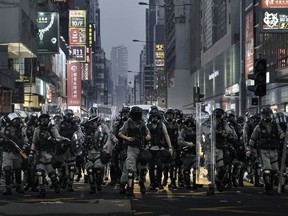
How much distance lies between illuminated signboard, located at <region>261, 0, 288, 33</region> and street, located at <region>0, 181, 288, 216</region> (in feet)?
47.9

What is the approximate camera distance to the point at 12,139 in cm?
1443

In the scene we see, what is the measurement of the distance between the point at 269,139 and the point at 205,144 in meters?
1.48

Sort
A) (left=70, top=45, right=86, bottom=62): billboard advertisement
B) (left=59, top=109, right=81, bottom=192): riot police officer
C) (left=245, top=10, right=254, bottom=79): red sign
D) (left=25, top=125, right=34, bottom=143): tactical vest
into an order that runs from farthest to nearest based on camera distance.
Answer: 1. (left=70, top=45, right=86, bottom=62): billboard advertisement
2. (left=245, top=10, right=254, bottom=79): red sign
3. (left=25, top=125, right=34, bottom=143): tactical vest
4. (left=59, top=109, right=81, bottom=192): riot police officer

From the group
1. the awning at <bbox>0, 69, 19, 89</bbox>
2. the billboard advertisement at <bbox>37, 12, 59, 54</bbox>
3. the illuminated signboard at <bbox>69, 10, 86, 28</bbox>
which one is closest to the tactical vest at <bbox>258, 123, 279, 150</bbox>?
the awning at <bbox>0, 69, 19, 89</bbox>

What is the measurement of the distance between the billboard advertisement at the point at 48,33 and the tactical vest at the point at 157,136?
29.8 metres

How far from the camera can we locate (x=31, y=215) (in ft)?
33.4

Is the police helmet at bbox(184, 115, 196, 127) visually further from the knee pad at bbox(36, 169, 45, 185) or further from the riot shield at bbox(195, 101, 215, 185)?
the knee pad at bbox(36, 169, 45, 185)

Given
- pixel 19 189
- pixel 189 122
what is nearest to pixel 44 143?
pixel 19 189

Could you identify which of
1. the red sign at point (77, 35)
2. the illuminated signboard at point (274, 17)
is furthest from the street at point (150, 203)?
the red sign at point (77, 35)

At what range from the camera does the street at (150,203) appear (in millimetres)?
10582

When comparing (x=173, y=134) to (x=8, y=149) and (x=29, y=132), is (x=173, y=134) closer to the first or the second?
(x=29, y=132)

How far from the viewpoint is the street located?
10.6m

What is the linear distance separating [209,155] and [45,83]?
5634 centimetres

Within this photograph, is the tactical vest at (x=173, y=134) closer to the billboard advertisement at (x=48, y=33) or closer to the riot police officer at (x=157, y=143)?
the riot police officer at (x=157, y=143)
